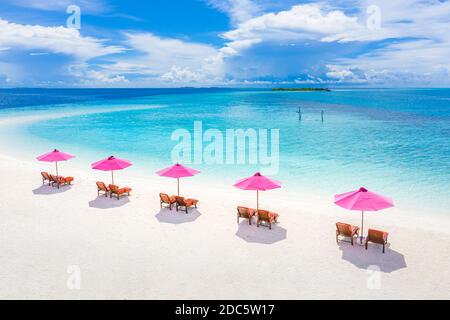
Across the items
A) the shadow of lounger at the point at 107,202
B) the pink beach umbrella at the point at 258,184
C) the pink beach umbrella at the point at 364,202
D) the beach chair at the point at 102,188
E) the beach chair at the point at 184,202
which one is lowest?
the shadow of lounger at the point at 107,202

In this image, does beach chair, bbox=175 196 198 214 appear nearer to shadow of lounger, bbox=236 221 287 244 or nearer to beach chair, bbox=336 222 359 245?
shadow of lounger, bbox=236 221 287 244

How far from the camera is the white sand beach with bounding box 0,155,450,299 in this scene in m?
7.87

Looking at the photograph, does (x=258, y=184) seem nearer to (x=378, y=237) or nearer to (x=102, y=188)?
(x=378, y=237)

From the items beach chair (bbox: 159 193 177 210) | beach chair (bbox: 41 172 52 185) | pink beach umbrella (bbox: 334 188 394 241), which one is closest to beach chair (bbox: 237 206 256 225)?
beach chair (bbox: 159 193 177 210)

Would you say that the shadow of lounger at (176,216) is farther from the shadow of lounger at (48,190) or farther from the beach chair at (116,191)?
the shadow of lounger at (48,190)

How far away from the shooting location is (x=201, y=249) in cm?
977

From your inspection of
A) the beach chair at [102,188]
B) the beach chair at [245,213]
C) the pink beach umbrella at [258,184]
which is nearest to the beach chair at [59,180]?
the beach chair at [102,188]

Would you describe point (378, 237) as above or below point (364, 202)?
below

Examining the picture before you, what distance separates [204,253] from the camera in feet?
31.3

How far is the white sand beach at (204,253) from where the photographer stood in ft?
25.8

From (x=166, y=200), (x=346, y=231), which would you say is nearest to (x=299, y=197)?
(x=346, y=231)

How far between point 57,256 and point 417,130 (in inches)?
1595

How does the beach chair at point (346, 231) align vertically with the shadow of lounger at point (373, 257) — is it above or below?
Result: above

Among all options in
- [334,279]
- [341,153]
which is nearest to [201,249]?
[334,279]
